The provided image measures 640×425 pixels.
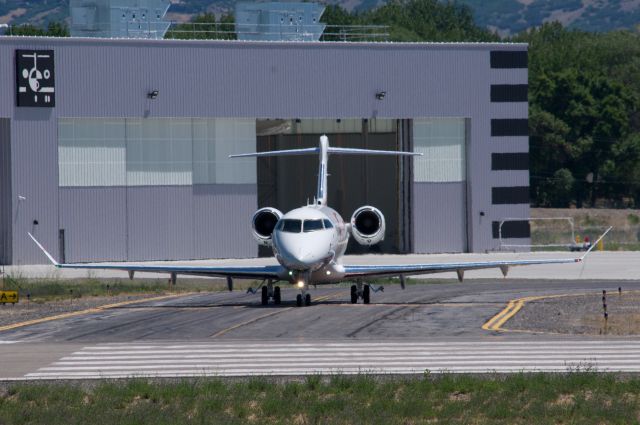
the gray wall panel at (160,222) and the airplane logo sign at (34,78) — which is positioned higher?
the airplane logo sign at (34,78)

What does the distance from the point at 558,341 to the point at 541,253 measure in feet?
149

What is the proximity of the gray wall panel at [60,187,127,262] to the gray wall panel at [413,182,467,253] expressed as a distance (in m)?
16.7

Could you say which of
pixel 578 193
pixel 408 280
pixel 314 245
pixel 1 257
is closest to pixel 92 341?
pixel 314 245

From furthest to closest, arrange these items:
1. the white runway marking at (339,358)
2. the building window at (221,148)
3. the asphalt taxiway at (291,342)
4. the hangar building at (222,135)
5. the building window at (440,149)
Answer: the building window at (440,149) < the building window at (221,148) < the hangar building at (222,135) < the asphalt taxiway at (291,342) < the white runway marking at (339,358)

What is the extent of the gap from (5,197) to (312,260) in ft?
110

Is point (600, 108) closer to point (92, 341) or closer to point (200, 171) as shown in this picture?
point (200, 171)

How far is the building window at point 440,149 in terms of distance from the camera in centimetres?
7438

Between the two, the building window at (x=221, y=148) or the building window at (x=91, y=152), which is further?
the building window at (x=221, y=148)

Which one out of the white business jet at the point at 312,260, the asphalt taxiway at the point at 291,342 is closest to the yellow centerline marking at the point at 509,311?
the asphalt taxiway at the point at 291,342

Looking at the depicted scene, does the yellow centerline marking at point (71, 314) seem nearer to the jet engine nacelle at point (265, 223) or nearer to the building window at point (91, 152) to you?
the jet engine nacelle at point (265, 223)

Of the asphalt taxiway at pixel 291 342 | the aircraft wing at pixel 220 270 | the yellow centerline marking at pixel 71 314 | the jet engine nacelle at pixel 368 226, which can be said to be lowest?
the yellow centerline marking at pixel 71 314

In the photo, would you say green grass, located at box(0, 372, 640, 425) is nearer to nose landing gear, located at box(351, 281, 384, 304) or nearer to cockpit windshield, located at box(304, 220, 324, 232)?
cockpit windshield, located at box(304, 220, 324, 232)

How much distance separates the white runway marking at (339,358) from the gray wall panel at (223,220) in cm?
4021

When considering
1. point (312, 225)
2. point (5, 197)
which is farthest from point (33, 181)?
point (312, 225)
